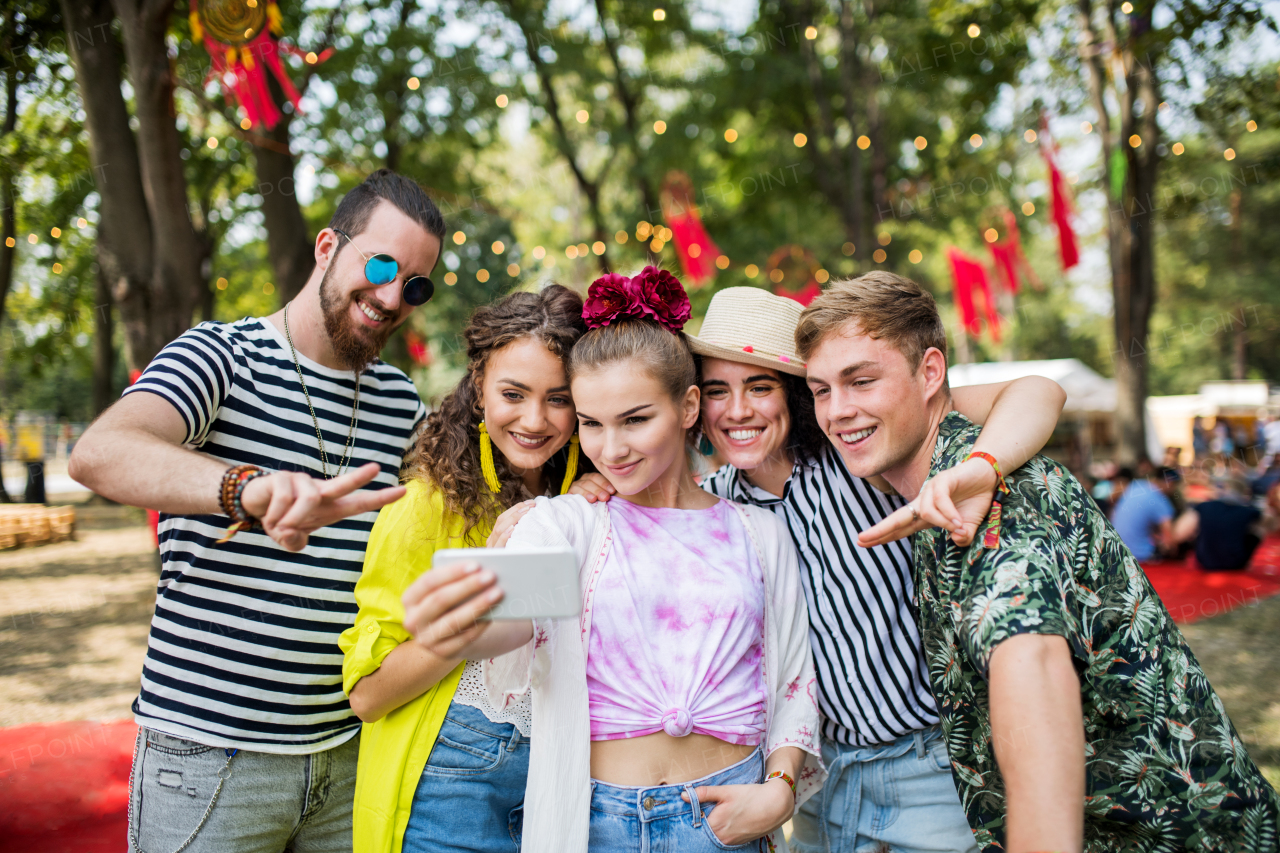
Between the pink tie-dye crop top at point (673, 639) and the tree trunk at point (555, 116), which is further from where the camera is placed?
the tree trunk at point (555, 116)

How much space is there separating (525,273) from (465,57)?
5.69 meters

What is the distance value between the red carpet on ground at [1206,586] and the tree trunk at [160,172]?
9.32m

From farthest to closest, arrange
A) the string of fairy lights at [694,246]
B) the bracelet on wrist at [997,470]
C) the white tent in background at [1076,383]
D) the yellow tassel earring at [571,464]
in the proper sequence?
the white tent in background at [1076,383] → the string of fairy lights at [694,246] → the yellow tassel earring at [571,464] → the bracelet on wrist at [997,470]

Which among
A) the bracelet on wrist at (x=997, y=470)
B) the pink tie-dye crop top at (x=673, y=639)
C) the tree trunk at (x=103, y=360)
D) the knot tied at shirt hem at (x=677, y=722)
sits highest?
the tree trunk at (x=103, y=360)

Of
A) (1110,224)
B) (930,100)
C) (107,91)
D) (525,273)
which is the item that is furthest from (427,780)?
(525,273)

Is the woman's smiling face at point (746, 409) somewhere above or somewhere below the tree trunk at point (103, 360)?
below

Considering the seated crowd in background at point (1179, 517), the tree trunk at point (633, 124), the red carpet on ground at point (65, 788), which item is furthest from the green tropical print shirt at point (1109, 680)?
the tree trunk at point (633, 124)

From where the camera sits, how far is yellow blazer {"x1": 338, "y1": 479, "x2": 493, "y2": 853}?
6.40ft

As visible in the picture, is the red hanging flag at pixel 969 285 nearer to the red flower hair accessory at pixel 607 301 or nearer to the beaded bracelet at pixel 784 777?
the red flower hair accessory at pixel 607 301

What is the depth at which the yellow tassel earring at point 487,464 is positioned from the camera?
7.50ft

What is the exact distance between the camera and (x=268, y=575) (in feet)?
7.10

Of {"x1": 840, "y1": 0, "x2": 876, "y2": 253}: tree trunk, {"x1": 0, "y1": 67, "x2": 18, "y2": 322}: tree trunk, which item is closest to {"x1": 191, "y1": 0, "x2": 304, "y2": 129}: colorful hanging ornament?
{"x1": 0, "y1": 67, "x2": 18, "y2": 322}: tree trunk

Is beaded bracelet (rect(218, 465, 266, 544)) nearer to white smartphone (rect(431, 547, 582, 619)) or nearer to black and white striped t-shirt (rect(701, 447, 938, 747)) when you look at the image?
white smartphone (rect(431, 547, 582, 619))

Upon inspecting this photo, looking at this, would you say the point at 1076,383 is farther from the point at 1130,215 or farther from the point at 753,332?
the point at 753,332
